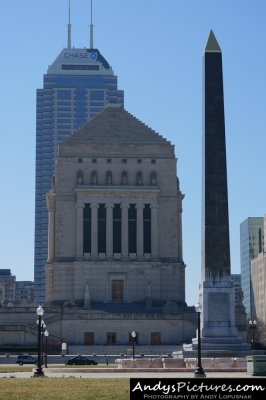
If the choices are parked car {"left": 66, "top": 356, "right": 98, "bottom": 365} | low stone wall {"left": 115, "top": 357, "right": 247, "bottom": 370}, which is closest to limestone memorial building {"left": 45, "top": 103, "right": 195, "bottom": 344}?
parked car {"left": 66, "top": 356, "right": 98, "bottom": 365}

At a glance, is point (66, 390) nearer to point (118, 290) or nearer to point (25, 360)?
point (25, 360)

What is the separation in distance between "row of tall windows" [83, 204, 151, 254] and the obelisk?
49.3 m

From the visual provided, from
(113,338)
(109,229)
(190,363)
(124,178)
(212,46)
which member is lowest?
(190,363)

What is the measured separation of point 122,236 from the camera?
112m

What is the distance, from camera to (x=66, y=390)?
34969 mm

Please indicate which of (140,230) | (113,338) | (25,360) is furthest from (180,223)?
(25,360)

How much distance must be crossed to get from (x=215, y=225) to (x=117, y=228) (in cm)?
5144

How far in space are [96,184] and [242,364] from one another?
61.8m

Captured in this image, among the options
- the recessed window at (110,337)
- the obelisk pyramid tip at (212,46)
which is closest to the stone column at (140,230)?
the recessed window at (110,337)

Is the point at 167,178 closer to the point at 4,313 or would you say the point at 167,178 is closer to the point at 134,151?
the point at 134,151

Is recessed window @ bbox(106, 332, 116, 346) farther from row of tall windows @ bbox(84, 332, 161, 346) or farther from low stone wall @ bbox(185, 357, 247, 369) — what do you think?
low stone wall @ bbox(185, 357, 247, 369)

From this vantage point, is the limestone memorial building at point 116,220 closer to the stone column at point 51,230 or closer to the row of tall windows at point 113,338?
the stone column at point 51,230

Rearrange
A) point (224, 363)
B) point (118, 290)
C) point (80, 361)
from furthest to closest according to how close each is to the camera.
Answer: point (118, 290), point (80, 361), point (224, 363)

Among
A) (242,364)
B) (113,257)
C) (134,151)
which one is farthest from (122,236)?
(242,364)
